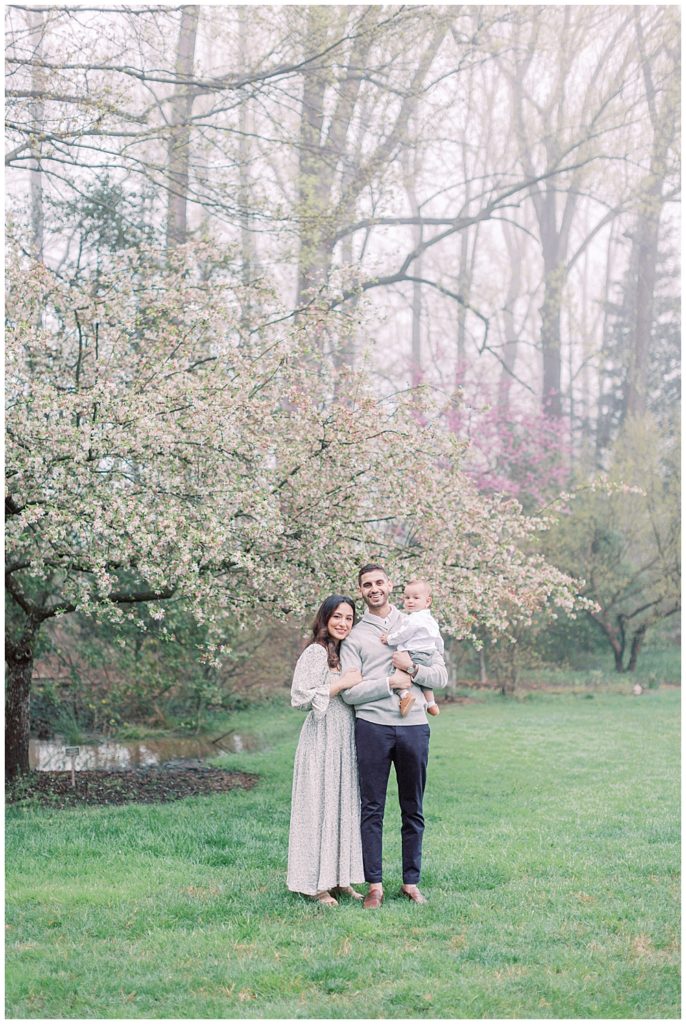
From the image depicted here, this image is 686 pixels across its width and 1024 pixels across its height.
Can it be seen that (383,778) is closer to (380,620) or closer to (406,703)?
(406,703)

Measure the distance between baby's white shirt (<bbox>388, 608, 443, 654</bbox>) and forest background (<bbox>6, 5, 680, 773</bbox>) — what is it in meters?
1.49

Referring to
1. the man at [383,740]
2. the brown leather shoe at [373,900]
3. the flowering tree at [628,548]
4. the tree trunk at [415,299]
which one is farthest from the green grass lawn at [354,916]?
the tree trunk at [415,299]

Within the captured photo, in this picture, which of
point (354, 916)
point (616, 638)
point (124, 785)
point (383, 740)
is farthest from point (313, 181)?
point (354, 916)

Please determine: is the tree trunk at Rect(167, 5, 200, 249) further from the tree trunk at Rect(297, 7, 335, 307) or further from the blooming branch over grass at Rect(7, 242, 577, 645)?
the blooming branch over grass at Rect(7, 242, 577, 645)

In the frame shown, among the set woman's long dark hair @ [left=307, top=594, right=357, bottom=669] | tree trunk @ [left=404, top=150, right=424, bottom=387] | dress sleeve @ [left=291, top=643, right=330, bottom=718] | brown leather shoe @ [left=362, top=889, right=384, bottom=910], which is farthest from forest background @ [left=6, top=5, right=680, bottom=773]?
brown leather shoe @ [left=362, top=889, right=384, bottom=910]

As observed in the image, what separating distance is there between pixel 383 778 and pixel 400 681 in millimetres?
504

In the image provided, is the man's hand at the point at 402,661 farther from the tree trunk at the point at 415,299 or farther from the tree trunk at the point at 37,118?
the tree trunk at the point at 415,299

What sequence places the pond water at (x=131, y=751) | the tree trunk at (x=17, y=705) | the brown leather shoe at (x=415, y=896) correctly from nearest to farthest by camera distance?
the brown leather shoe at (x=415, y=896) → the tree trunk at (x=17, y=705) → the pond water at (x=131, y=751)

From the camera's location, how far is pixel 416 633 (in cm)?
505

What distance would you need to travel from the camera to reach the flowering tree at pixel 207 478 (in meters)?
6.20

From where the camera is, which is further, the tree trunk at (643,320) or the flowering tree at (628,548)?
the tree trunk at (643,320)

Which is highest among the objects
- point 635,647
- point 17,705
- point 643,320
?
point 643,320

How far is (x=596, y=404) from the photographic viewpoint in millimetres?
27203

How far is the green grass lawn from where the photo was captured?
3.96 m
